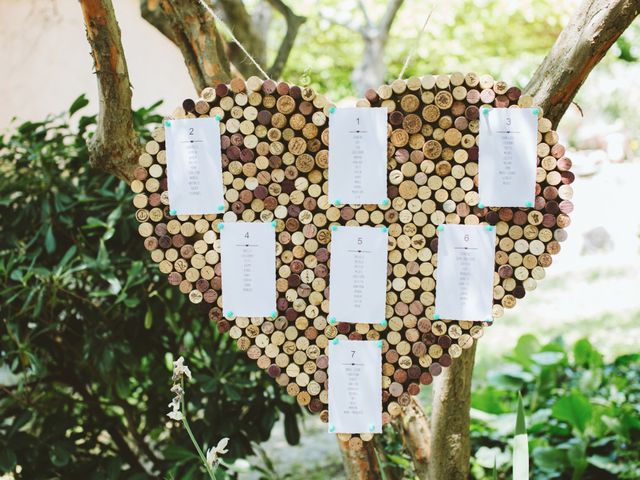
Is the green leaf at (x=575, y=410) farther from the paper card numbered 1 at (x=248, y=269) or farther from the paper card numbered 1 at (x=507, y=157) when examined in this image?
the paper card numbered 1 at (x=248, y=269)

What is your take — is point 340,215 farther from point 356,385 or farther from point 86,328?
point 86,328

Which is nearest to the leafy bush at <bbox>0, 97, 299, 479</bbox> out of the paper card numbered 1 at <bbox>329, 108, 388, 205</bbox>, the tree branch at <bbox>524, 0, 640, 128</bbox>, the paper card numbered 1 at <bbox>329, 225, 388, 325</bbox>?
the paper card numbered 1 at <bbox>329, 225, 388, 325</bbox>

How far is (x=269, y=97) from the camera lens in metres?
1.50

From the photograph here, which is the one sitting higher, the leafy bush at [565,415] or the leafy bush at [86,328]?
the leafy bush at [86,328]

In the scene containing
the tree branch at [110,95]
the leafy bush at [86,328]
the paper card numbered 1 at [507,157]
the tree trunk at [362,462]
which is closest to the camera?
the paper card numbered 1 at [507,157]

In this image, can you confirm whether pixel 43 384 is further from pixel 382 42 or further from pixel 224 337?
pixel 382 42

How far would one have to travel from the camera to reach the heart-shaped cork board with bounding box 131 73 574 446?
1488 millimetres

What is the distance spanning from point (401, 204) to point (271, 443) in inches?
104

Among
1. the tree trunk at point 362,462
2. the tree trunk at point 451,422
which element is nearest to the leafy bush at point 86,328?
the tree trunk at point 362,462

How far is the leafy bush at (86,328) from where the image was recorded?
7.34 ft

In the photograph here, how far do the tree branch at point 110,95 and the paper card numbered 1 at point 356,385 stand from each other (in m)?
0.72

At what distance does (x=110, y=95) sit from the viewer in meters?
1.66

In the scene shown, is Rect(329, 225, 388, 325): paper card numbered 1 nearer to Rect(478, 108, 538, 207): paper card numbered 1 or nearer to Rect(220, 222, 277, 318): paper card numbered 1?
Rect(220, 222, 277, 318): paper card numbered 1

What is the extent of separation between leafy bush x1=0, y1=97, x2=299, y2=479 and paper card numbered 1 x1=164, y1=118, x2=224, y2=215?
72 cm
